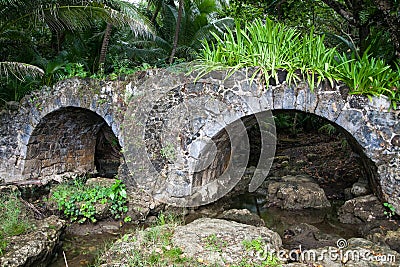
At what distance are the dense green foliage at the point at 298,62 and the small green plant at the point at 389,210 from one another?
5.18 feet

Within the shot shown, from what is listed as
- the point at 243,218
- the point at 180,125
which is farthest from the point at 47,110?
the point at 243,218

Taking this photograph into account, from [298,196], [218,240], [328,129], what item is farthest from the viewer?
[328,129]

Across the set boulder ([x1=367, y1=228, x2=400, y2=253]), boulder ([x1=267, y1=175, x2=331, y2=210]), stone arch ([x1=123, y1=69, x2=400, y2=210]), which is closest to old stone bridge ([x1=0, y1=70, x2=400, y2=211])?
stone arch ([x1=123, y1=69, x2=400, y2=210])

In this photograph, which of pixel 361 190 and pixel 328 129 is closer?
pixel 361 190

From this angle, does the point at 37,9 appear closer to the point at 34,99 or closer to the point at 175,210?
the point at 34,99

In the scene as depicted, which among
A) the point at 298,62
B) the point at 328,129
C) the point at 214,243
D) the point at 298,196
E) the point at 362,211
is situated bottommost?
the point at 214,243

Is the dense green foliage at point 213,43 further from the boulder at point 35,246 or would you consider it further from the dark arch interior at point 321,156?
the boulder at point 35,246

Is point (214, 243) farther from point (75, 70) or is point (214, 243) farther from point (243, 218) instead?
point (75, 70)

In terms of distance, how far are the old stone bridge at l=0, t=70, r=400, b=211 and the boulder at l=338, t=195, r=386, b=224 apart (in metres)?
0.22

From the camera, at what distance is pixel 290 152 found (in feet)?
38.0

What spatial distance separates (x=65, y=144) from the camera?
8.83 meters

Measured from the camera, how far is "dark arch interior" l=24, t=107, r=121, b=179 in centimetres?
813

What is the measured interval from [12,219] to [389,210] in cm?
579

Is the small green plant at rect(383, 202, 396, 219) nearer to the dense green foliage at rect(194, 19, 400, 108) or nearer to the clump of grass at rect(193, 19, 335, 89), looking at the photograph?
the dense green foliage at rect(194, 19, 400, 108)
